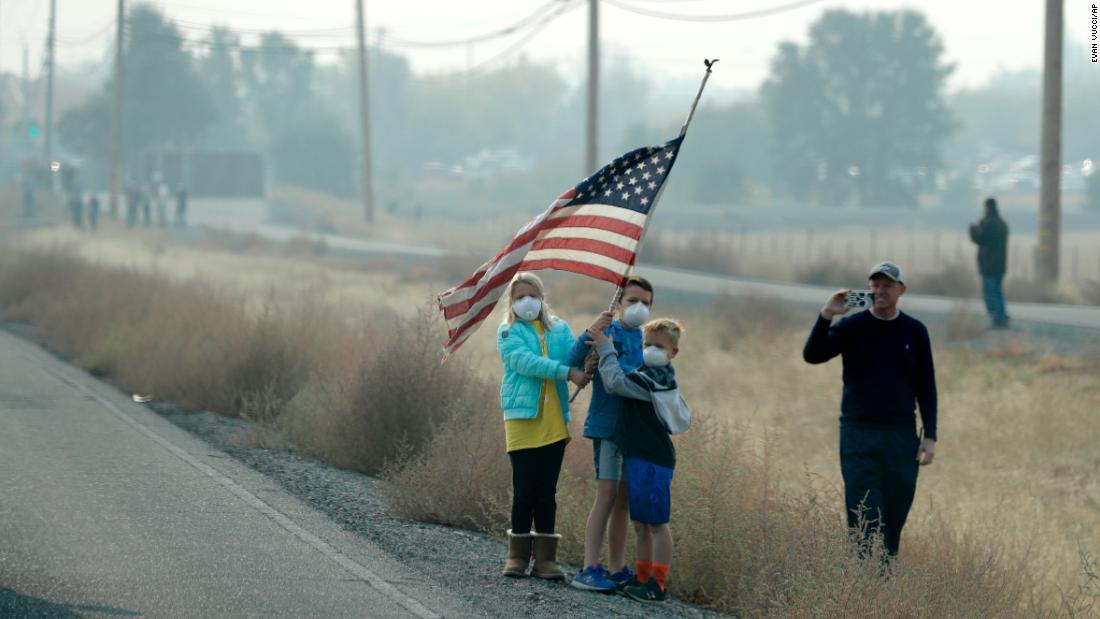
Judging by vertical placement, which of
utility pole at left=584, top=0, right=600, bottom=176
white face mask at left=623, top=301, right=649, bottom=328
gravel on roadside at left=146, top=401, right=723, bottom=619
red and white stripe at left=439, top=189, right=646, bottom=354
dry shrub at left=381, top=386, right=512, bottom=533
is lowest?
gravel on roadside at left=146, top=401, right=723, bottom=619

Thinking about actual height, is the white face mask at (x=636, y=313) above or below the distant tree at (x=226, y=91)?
below

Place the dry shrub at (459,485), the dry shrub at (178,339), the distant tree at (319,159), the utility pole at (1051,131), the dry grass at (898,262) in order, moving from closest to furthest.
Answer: the dry shrub at (459,485)
the dry shrub at (178,339)
the utility pole at (1051,131)
the dry grass at (898,262)
the distant tree at (319,159)

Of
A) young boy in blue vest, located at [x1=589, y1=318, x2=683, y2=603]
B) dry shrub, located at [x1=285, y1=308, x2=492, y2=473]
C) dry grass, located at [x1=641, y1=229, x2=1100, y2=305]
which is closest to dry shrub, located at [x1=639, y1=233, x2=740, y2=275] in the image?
dry grass, located at [x1=641, y1=229, x2=1100, y2=305]

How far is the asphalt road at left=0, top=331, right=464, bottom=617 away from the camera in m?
7.56

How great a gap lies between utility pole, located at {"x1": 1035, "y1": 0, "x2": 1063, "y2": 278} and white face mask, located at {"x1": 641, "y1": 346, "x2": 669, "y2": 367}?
19576mm

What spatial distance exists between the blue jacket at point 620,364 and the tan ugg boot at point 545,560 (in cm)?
75

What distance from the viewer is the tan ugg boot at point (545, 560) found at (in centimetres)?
848

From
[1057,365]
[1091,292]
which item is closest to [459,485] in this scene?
[1057,365]

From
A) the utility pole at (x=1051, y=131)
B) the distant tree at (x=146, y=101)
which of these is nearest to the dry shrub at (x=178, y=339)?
the utility pole at (x=1051, y=131)

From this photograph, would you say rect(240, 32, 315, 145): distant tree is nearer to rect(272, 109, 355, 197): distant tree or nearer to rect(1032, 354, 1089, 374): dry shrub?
rect(272, 109, 355, 197): distant tree

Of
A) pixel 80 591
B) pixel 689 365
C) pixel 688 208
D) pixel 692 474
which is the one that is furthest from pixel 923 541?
pixel 688 208

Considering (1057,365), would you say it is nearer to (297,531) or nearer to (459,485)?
(459,485)

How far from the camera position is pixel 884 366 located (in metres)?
8.48

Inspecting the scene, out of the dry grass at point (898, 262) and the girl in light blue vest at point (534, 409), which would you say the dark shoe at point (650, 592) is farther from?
the dry grass at point (898, 262)
